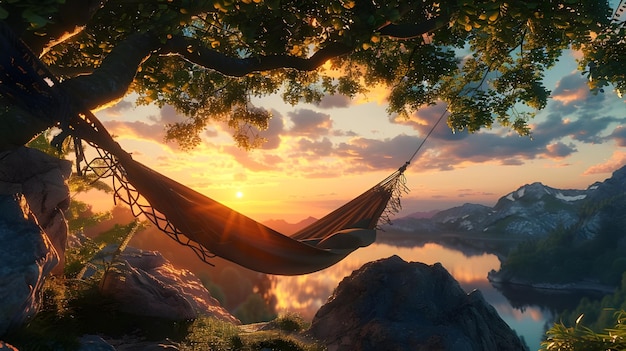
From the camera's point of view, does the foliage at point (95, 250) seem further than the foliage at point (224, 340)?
Yes

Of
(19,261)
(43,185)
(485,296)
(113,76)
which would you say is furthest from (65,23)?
(485,296)

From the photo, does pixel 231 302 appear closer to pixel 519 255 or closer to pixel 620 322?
pixel 620 322

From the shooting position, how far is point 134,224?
5.37 m

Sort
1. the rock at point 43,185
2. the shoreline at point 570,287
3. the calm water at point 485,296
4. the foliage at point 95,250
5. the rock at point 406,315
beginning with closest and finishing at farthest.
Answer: the rock at point 43,185
the foliage at point 95,250
the rock at point 406,315
the calm water at point 485,296
the shoreline at point 570,287

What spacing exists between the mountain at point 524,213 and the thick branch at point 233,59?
12392 cm

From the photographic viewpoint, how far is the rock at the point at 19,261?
2.19 m

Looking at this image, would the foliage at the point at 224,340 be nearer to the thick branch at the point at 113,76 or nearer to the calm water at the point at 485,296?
the thick branch at the point at 113,76

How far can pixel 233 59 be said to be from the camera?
4.08m

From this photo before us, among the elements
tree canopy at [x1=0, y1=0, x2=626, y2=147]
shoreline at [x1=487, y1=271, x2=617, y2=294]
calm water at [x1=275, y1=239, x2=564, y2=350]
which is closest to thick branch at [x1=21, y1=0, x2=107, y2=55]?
tree canopy at [x1=0, y1=0, x2=626, y2=147]

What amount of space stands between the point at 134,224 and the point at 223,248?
9.70 ft

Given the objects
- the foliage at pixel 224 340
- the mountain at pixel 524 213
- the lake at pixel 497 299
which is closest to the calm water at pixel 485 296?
the lake at pixel 497 299

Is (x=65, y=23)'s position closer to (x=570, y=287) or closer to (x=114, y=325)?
(x=114, y=325)

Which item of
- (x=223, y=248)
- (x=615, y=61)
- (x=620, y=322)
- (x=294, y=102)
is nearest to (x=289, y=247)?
(x=223, y=248)

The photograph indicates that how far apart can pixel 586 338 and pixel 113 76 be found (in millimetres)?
4076
